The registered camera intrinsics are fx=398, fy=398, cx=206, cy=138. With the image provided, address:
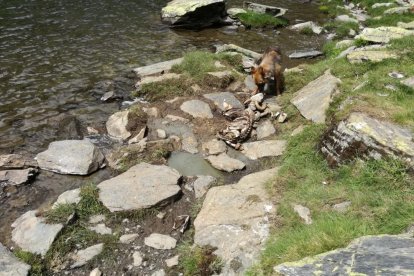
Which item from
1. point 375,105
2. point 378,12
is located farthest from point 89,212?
point 378,12

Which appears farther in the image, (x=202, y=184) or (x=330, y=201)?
(x=202, y=184)

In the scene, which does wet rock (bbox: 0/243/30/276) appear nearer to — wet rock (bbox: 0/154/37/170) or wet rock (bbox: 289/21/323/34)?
wet rock (bbox: 0/154/37/170)

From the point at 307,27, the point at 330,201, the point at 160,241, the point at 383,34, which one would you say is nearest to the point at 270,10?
the point at 307,27

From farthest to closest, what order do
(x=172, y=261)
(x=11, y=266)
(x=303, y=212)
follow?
(x=303, y=212) < (x=172, y=261) < (x=11, y=266)

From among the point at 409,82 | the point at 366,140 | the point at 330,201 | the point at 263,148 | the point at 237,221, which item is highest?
the point at 366,140

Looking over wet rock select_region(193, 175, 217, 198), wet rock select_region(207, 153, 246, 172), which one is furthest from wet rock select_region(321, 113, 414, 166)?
wet rock select_region(193, 175, 217, 198)

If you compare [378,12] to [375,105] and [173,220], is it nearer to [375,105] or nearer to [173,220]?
[375,105]

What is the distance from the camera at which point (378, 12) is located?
84.2ft

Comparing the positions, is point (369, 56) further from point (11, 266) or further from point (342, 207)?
point (11, 266)

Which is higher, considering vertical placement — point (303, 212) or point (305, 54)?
point (303, 212)

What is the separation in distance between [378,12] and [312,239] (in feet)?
77.4

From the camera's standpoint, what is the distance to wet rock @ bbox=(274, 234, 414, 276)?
4730mm

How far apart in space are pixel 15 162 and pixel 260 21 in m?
17.7

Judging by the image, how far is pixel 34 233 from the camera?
8148 millimetres
